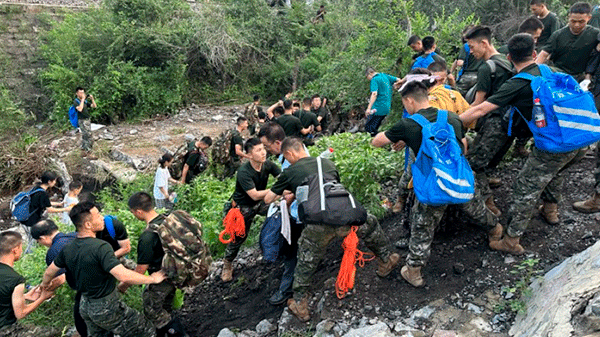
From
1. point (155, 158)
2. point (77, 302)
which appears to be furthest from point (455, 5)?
point (77, 302)

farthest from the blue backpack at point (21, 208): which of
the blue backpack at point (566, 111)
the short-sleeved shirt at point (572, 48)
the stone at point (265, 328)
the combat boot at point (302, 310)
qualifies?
the short-sleeved shirt at point (572, 48)

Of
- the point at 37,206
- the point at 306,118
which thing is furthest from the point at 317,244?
the point at 37,206

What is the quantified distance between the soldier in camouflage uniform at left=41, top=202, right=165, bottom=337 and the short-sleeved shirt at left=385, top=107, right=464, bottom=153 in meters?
2.31

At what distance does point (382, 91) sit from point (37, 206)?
5.94m

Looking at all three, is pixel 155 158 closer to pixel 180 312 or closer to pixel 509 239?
pixel 180 312

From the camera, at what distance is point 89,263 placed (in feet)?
10.9

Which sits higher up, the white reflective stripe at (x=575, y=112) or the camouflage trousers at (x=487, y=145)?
the white reflective stripe at (x=575, y=112)

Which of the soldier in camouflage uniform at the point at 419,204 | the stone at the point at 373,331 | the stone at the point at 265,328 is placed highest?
the soldier in camouflage uniform at the point at 419,204

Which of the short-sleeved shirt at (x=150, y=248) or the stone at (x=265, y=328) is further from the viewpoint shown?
Answer: the stone at (x=265, y=328)

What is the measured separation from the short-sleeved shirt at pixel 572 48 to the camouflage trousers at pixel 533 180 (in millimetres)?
1476

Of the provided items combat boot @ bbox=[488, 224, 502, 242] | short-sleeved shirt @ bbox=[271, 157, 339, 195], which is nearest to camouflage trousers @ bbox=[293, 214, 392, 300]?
short-sleeved shirt @ bbox=[271, 157, 339, 195]

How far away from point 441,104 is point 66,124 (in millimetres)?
12131

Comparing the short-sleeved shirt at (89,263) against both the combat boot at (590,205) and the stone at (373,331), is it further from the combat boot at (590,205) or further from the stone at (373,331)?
the combat boot at (590,205)

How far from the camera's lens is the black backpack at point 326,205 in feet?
11.0
